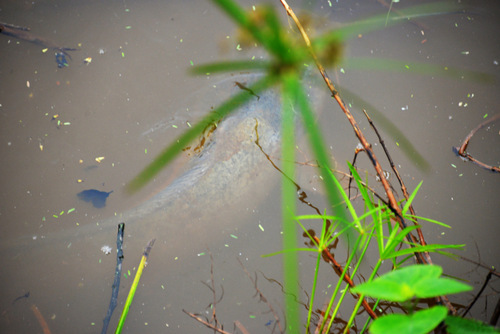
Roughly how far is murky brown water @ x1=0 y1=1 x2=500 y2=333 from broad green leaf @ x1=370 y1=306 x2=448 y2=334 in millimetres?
737

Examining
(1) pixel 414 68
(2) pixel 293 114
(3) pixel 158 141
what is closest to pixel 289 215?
(2) pixel 293 114

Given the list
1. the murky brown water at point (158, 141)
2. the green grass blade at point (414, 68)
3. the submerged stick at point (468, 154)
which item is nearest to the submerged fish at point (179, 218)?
the murky brown water at point (158, 141)

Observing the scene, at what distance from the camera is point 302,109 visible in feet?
5.06

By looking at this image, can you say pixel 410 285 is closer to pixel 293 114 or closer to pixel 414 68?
pixel 293 114

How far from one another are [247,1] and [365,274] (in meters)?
1.27

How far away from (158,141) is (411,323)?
114 cm

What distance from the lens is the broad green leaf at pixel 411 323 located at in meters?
0.64

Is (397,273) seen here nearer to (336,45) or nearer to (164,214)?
(164,214)

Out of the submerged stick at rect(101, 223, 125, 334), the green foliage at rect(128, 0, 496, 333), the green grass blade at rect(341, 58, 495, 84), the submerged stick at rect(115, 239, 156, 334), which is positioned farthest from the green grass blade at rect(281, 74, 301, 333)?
the submerged stick at rect(101, 223, 125, 334)

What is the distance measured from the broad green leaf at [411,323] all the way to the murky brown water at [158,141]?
737mm

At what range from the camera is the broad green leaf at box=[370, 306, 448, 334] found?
0.64 metres

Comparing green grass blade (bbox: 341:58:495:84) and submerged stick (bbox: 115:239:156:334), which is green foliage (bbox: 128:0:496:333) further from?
submerged stick (bbox: 115:239:156:334)

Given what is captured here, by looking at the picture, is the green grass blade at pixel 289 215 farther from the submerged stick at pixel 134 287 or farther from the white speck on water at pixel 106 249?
the white speck on water at pixel 106 249

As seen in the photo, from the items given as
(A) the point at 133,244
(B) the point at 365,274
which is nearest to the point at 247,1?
(A) the point at 133,244
